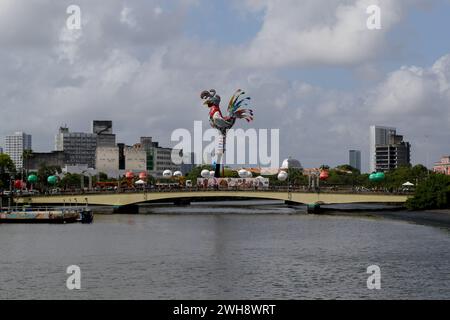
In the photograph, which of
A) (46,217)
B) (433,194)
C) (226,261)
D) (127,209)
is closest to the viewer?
(226,261)

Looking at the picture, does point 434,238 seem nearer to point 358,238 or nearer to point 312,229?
point 358,238

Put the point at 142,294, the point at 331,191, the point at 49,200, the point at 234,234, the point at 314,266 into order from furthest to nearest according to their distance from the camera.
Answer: the point at 49,200 → the point at 331,191 → the point at 234,234 → the point at 314,266 → the point at 142,294

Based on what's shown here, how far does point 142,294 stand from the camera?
169ft

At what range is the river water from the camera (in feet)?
173

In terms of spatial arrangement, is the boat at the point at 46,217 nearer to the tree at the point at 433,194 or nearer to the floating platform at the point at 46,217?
the floating platform at the point at 46,217

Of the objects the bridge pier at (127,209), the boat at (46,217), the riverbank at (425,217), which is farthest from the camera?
A: the bridge pier at (127,209)

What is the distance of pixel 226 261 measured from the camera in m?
67.8

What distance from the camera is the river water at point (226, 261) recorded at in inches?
2073

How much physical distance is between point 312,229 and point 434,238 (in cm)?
1936

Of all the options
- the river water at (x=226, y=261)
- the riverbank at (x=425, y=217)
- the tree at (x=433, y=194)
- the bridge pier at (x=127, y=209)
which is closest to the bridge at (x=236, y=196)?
the bridge pier at (x=127, y=209)

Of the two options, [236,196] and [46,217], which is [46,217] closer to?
[46,217]

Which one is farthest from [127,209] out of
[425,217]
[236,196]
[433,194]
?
[425,217]

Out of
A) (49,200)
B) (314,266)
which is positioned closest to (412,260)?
(314,266)

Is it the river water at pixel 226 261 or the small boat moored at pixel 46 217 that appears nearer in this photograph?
the river water at pixel 226 261
